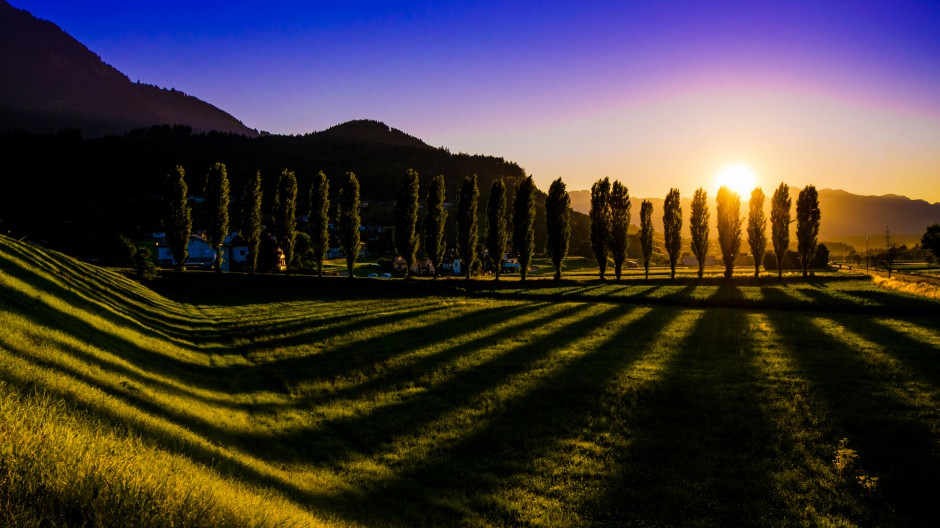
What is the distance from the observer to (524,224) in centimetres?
7931

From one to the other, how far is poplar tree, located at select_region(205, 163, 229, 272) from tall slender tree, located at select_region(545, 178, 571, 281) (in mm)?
52375

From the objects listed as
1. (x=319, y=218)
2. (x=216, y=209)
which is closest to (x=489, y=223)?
(x=319, y=218)

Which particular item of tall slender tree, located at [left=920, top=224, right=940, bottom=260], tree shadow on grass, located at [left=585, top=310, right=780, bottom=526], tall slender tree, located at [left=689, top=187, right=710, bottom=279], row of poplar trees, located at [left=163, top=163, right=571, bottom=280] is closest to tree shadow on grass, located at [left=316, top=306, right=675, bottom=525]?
tree shadow on grass, located at [left=585, top=310, right=780, bottom=526]

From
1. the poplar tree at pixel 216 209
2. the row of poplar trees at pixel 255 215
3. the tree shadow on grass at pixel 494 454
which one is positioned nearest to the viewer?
the tree shadow on grass at pixel 494 454

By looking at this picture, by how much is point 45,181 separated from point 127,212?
41.9m

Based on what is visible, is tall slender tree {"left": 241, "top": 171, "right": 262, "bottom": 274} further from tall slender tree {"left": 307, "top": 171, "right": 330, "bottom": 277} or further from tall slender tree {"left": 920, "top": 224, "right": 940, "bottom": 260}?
tall slender tree {"left": 920, "top": 224, "right": 940, "bottom": 260}

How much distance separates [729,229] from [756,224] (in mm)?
8197

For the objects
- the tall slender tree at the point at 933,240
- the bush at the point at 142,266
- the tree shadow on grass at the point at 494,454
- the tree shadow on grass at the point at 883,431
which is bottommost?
the tree shadow on grass at the point at 494,454

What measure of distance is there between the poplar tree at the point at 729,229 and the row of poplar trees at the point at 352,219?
2973 centimetres

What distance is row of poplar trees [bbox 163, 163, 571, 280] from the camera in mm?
73875

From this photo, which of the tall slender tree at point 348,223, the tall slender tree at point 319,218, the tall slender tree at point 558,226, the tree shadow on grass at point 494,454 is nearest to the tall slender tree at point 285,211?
the tall slender tree at point 319,218

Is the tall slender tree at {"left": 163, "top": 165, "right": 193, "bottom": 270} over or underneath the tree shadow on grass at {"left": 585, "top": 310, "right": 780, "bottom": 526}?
over

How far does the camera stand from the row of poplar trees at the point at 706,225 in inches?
3201

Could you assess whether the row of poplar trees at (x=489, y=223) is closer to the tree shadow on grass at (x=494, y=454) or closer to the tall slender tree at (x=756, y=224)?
the tall slender tree at (x=756, y=224)
